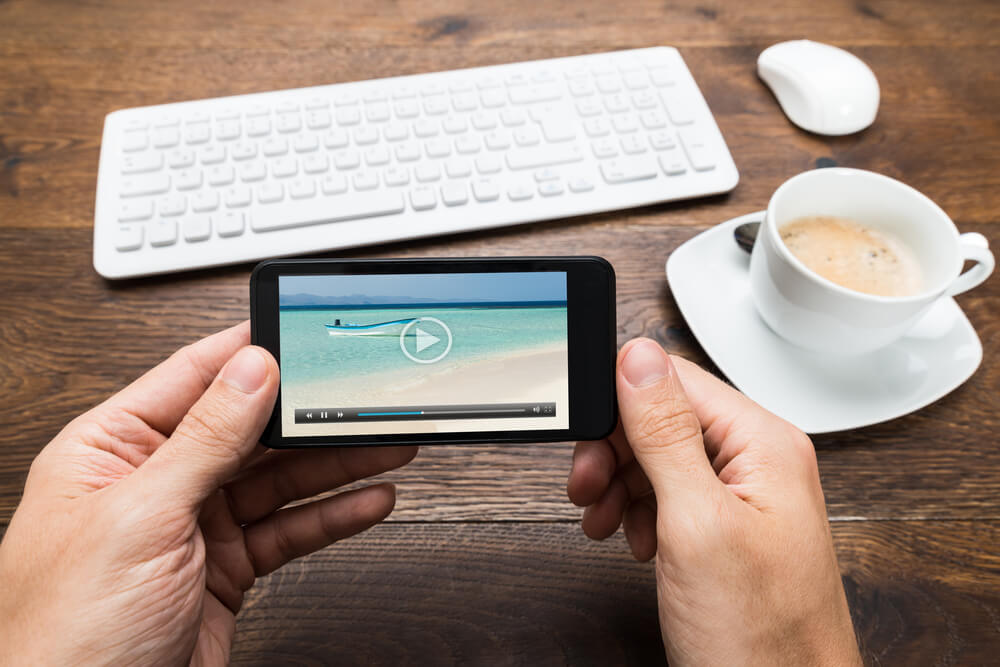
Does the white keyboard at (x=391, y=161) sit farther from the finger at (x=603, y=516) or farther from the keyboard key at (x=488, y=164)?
the finger at (x=603, y=516)

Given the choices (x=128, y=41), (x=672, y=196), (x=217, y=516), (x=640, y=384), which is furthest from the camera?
(x=128, y=41)

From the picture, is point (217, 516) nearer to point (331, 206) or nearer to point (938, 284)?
point (331, 206)

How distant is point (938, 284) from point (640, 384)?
0.28m

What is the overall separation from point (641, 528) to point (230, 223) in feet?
1.35

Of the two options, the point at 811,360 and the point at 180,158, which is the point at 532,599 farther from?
the point at 180,158

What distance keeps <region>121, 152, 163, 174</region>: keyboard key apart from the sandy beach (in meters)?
0.31

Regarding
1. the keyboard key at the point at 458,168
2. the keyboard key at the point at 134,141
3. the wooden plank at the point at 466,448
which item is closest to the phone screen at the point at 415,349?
the wooden plank at the point at 466,448

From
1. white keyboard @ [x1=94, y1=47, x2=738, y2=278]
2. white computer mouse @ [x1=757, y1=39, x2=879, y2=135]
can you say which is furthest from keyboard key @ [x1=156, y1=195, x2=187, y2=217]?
white computer mouse @ [x1=757, y1=39, x2=879, y2=135]

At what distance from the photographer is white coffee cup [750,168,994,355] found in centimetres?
47

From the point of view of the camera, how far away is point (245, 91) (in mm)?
684

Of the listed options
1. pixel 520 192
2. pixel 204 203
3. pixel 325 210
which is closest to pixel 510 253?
pixel 520 192

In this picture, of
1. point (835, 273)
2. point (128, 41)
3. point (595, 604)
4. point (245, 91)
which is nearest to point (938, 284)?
point (835, 273)

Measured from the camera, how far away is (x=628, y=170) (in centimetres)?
61

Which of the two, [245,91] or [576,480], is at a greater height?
[245,91]
